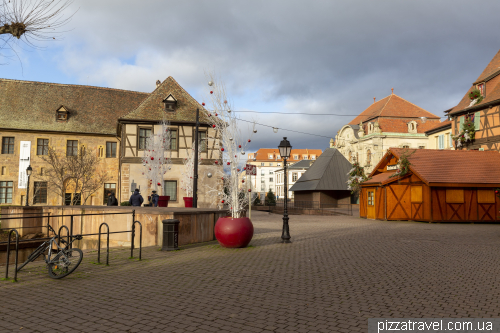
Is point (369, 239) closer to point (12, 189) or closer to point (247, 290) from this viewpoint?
point (247, 290)

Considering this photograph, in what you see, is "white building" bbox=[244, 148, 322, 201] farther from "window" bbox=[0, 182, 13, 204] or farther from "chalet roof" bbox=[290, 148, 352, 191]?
"window" bbox=[0, 182, 13, 204]

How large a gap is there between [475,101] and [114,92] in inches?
1247

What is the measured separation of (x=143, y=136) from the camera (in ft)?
100

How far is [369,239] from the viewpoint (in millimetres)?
14062

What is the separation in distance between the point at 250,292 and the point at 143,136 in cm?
2582

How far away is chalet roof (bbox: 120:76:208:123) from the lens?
3058 centimetres

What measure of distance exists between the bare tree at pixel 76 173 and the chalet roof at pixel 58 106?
8.00 feet

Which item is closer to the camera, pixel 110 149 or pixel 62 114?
pixel 62 114

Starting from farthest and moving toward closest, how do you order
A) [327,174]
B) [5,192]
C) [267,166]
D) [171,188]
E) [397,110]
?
[267,166]
[397,110]
[327,174]
[5,192]
[171,188]

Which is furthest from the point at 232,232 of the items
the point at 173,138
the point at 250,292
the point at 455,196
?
the point at 173,138

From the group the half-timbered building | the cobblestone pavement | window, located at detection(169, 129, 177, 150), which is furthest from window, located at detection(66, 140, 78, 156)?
the half-timbered building

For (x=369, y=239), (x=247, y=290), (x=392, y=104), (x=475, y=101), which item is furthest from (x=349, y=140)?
(x=247, y=290)

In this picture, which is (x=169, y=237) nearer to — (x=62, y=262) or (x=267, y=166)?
(x=62, y=262)

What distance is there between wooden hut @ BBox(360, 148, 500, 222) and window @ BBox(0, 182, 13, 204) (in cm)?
2925
